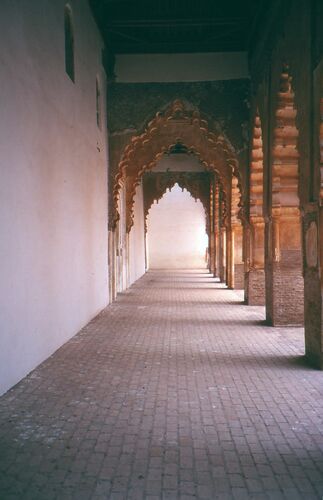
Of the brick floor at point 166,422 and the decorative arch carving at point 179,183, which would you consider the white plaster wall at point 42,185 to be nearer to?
the brick floor at point 166,422

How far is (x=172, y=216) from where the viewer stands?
3650 cm

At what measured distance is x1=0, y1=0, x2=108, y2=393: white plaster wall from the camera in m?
5.45

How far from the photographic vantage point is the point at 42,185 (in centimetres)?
673

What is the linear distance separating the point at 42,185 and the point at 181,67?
7.57 metres

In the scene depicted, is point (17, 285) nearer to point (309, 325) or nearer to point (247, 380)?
point (247, 380)

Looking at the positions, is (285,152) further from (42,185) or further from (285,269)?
(42,185)

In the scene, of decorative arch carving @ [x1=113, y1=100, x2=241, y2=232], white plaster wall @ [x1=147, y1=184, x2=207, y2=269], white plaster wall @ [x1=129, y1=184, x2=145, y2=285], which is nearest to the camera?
decorative arch carving @ [x1=113, y1=100, x2=241, y2=232]

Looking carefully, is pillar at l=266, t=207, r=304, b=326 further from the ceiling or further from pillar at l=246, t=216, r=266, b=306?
the ceiling

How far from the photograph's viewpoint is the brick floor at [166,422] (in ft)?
10.9

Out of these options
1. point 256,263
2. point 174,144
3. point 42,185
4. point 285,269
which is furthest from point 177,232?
point 42,185

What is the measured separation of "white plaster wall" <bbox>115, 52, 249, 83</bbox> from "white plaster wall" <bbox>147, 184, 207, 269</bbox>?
23.4 meters

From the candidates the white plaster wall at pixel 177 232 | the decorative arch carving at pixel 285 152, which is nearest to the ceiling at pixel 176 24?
the decorative arch carving at pixel 285 152

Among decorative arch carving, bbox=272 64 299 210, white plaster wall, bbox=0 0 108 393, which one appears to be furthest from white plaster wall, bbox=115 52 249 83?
decorative arch carving, bbox=272 64 299 210

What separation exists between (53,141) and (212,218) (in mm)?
18229
